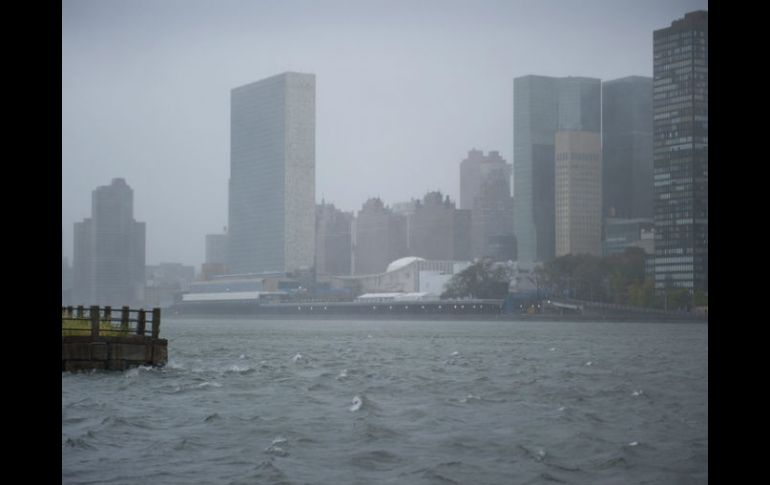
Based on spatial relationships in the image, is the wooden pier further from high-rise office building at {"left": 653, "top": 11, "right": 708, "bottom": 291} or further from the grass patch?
high-rise office building at {"left": 653, "top": 11, "right": 708, "bottom": 291}

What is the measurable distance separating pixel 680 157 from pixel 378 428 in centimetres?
14302

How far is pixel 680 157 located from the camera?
153875mm

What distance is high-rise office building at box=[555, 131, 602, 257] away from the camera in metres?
188

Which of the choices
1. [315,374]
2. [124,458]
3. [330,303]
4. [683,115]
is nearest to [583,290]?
[683,115]

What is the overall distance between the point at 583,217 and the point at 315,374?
159281 mm

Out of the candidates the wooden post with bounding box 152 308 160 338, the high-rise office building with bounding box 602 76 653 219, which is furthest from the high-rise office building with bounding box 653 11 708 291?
the wooden post with bounding box 152 308 160 338

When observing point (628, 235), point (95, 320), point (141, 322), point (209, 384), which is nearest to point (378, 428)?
point (209, 384)

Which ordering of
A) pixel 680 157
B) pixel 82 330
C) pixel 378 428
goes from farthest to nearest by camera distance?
pixel 680 157
pixel 82 330
pixel 378 428

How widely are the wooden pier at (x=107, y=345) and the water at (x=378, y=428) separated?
404 mm

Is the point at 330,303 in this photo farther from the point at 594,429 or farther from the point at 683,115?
the point at 594,429

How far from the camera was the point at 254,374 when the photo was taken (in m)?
32.2

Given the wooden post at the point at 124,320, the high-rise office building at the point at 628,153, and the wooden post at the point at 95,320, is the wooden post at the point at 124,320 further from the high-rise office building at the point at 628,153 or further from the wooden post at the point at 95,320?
the high-rise office building at the point at 628,153

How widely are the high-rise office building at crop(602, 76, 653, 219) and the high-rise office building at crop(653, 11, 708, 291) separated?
22539 mm

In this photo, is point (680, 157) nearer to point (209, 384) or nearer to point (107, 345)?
point (107, 345)
